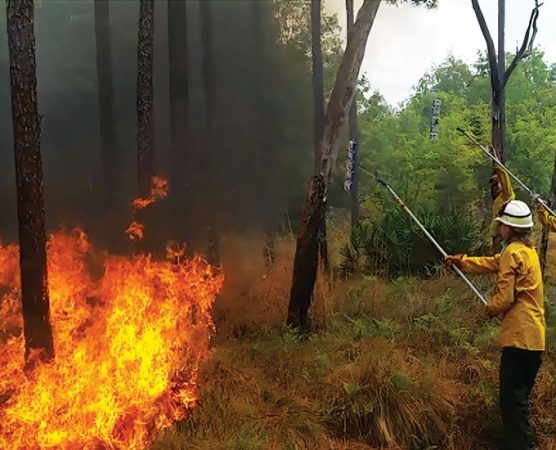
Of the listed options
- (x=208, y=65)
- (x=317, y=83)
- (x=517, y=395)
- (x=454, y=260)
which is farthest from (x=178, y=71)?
(x=517, y=395)

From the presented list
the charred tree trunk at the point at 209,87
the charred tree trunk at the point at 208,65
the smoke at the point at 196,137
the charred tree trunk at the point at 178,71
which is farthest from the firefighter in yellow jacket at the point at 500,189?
the charred tree trunk at the point at 178,71

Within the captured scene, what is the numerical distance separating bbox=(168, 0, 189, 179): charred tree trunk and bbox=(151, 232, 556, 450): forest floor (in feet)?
9.77

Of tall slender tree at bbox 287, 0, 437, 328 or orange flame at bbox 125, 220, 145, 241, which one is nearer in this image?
tall slender tree at bbox 287, 0, 437, 328

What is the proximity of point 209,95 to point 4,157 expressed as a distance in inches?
143

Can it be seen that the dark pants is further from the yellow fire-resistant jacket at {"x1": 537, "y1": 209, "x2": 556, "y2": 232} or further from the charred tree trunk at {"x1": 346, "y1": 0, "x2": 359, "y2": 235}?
the charred tree trunk at {"x1": 346, "y1": 0, "x2": 359, "y2": 235}

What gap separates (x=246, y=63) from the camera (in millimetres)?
8250

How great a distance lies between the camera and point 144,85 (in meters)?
7.82

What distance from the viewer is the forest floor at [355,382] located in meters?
4.41

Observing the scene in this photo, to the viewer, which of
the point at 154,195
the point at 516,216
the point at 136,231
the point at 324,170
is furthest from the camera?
the point at 154,195

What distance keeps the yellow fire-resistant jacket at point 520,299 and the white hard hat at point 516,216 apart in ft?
0.49

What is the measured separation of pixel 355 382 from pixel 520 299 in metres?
A: 1.60

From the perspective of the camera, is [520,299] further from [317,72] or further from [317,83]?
[317,72]

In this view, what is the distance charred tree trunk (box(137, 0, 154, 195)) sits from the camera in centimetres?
783

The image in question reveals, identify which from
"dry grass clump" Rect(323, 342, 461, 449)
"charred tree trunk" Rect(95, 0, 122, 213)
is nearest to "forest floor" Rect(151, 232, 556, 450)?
"dry grass clump" Rect(323, 342, 461, 449)
